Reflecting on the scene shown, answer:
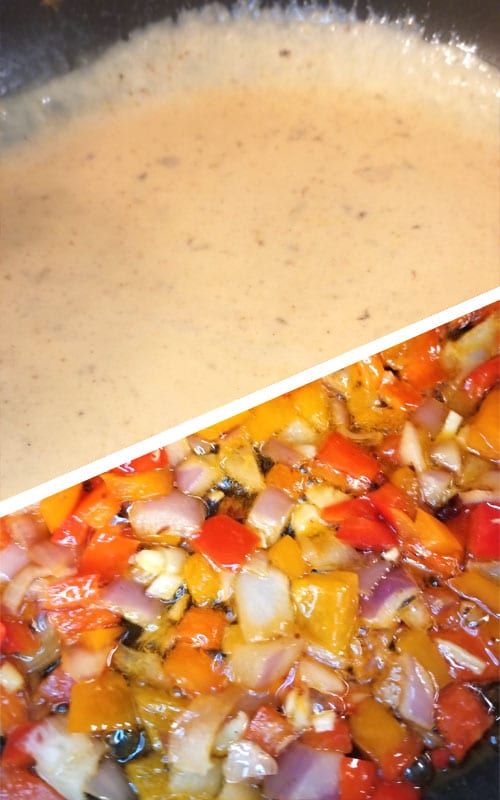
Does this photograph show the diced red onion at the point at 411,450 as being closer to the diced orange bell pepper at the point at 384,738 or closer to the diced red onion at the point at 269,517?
the diced red onion at the point at 269,517

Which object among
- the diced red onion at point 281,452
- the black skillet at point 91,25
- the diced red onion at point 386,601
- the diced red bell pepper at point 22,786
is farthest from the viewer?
the black skillet at point 91,25

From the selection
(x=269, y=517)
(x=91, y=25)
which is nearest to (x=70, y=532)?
(x=269, y=517)

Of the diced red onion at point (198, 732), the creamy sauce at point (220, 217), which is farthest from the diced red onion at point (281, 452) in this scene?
the diced red onion at point (198, 732)

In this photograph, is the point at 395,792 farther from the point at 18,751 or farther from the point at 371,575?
the point at 18,751

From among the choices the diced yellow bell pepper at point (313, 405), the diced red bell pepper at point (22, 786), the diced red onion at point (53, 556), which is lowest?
the diced red bell pepper at point (22, 786)

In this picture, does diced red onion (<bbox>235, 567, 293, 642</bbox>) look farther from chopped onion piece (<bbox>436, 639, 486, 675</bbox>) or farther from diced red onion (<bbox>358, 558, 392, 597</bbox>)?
chopped onion piece (<bbox>436, 639, 486, 675</bbox>)

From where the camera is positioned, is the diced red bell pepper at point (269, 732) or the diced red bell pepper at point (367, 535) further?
the diced red bell pepper at point (367, 535)
